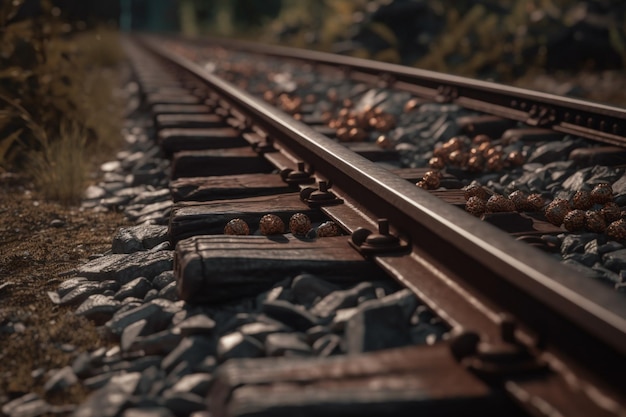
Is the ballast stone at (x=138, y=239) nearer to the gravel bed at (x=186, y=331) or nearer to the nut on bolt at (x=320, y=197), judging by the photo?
the gravel bed at (x=186, y=331)

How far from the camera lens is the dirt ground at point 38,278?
198 cm

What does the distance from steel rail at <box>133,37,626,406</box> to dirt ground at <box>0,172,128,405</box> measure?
103 cm

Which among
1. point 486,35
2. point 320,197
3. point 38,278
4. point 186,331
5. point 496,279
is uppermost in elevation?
point 486,35

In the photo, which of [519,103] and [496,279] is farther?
[519,103]

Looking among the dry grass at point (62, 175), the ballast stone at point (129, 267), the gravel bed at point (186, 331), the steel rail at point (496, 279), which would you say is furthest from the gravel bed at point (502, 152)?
the dry grass at point (62, 175)

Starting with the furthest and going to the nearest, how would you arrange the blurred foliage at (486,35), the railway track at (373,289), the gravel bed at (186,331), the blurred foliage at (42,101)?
the blurred foliage at (486,35), the blurred foliage at (42,101), the gravel bed at (186,331), the railway track at (373,289)

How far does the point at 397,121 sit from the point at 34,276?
3608 millimetres

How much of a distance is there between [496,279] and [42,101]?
429 centimetres

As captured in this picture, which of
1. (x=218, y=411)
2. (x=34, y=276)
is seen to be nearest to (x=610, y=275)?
(x=218, y=411)

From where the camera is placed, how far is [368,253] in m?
2.39

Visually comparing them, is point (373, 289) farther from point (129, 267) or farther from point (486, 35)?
point (486, 35)

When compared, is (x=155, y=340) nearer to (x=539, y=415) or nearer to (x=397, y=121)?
(x=539, y=415)

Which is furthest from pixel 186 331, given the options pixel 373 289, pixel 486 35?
pixel 486 35

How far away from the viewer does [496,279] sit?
1847 mm
